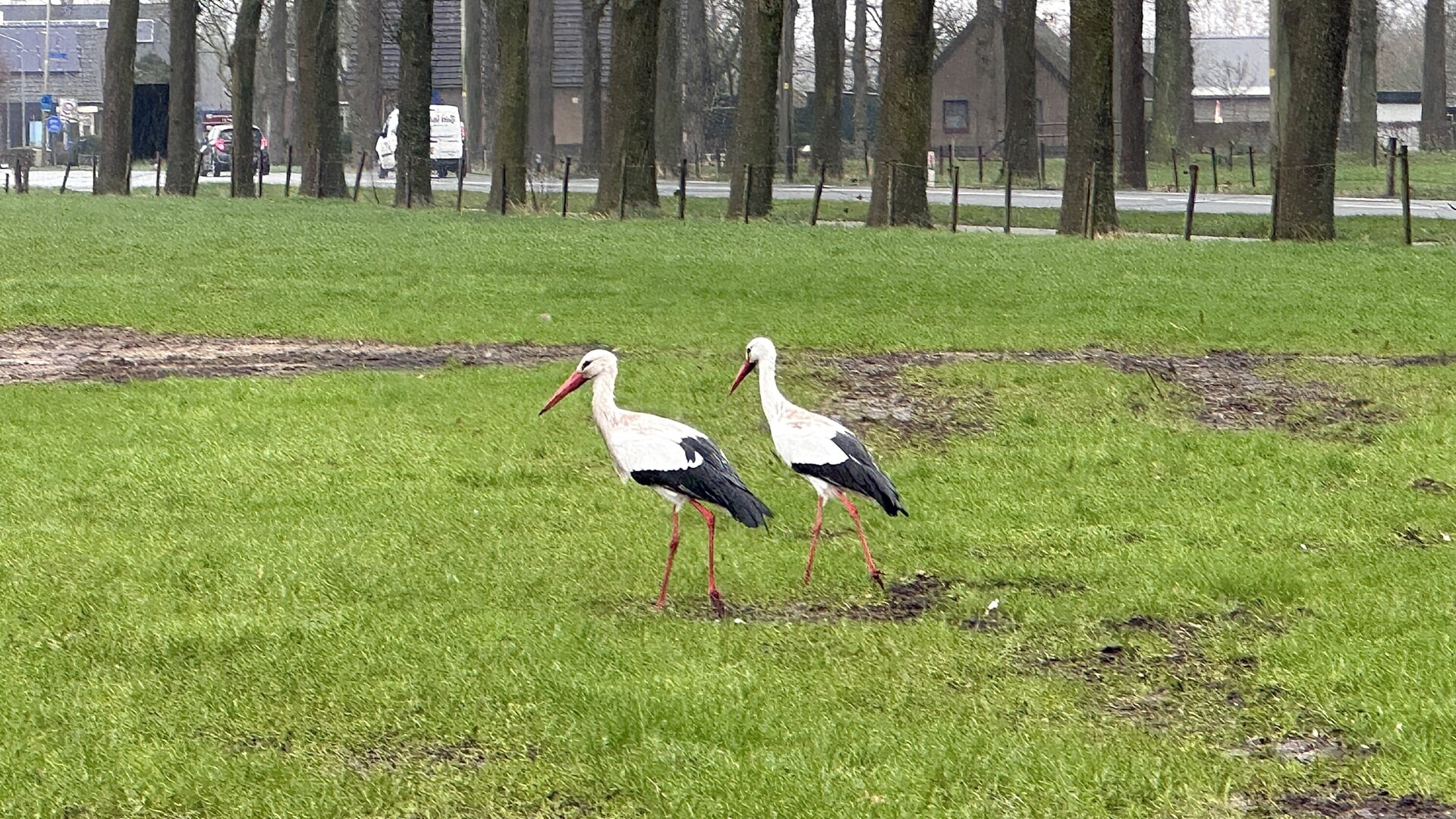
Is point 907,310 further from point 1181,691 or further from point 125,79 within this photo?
point 125,79

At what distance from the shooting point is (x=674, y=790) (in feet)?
20.0

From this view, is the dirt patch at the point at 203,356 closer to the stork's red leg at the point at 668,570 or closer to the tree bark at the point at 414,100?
the stork's red leg at the point at 668,570

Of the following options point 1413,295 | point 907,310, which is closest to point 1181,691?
point 907,310

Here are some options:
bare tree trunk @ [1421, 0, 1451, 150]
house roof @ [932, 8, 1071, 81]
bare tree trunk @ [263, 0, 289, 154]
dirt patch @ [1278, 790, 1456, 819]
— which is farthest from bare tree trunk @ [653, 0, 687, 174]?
dirt patch @ [1278, 790, 1456, 819]

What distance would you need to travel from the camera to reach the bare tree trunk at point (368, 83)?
75.9m

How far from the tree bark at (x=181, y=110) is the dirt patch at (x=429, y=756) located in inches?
1628

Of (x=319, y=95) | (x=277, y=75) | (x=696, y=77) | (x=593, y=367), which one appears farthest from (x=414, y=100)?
(x=277, y=75)

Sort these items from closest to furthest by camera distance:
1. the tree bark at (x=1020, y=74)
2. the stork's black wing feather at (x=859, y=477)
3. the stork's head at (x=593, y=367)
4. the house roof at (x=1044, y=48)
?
the stork's black wing feather at (x=859, y=477) < the stork's head at (x=593, y=367) < the tree bark at (x=1020, y=74) < the house roof at (x=1044, y=48)

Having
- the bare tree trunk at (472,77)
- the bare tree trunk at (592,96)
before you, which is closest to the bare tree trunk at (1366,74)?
the bare tree trunk at (592,96)

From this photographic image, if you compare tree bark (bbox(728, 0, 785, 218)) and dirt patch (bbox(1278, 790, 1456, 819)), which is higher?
tree bark (bbox(728, 0, 785, 218))

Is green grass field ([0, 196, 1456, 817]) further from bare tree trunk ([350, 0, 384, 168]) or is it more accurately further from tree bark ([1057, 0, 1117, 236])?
bare tree trunk ([350, 0, 384, 168])

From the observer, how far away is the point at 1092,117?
2953cm

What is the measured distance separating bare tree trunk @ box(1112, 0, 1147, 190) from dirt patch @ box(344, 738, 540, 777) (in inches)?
1650

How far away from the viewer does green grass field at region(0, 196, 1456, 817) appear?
6.29 meters
